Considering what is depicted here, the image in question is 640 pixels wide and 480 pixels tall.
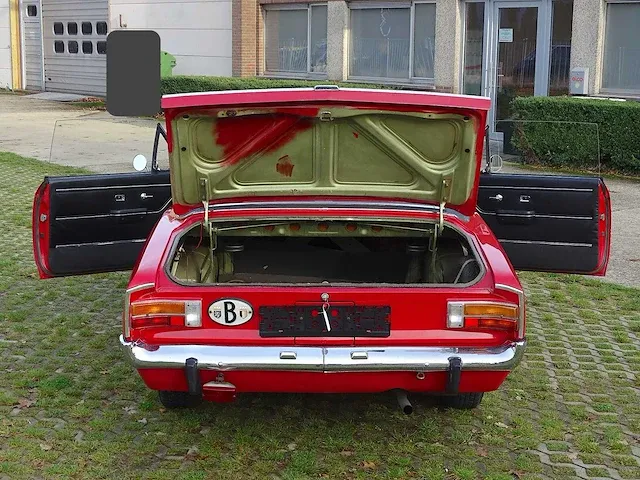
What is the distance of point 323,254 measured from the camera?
597 centimetres

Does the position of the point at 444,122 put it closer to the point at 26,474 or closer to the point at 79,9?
the point at 26,474

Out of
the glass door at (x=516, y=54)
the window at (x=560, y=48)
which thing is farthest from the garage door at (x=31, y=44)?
the window at (x=560, y=48)

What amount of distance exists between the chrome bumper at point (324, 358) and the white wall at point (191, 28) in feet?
57.1

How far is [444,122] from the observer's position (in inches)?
195

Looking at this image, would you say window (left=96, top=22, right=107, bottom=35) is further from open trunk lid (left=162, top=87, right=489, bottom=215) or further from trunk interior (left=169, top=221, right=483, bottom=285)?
open trunk lid (left=162, top=87, right=489, bottom=215)

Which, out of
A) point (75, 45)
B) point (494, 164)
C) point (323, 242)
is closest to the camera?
point (323, 242)

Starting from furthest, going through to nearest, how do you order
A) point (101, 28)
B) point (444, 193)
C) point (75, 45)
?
point (75, 45), point (101, 28), point (444, 193)

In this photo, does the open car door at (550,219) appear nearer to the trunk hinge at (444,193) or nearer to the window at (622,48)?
the trunk hinge at (444,193)

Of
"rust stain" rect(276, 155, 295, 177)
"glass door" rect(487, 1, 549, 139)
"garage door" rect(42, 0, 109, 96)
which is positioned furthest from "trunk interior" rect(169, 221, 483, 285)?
"garage door" rect(42, 0, 109, 96)

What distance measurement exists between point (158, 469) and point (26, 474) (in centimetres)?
61

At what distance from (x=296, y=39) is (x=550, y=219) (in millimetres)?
14513

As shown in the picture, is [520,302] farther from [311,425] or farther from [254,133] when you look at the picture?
[254,133]

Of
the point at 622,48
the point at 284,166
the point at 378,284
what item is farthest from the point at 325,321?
the point at 622,48

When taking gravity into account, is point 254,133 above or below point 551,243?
above
